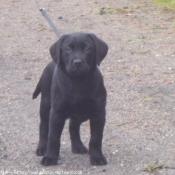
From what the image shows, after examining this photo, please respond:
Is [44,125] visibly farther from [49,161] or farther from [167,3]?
[167,3]

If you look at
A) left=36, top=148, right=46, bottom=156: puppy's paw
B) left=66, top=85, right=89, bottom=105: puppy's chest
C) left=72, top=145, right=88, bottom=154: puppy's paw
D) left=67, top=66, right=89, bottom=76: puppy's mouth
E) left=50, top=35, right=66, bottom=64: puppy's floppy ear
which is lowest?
left=72, top=145, right=88, bottom=154: puppy's paw

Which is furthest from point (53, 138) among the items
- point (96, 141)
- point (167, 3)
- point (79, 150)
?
point (167, 3)

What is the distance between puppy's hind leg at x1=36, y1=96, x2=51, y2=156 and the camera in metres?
5.85

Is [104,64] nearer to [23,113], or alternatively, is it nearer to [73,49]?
[23,113]

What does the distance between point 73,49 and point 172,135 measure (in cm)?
182

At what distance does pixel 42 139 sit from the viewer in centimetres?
593

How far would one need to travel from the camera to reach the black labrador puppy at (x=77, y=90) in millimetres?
5254

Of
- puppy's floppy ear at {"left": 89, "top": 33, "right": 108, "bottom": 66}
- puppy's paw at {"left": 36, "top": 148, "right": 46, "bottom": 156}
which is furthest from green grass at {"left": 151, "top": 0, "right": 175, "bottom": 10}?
puppy's floppy ear at {"left": 89, "top": 33, "right": 108, "bottom": 66}

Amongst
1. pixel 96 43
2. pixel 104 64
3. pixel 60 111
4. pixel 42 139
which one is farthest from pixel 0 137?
pixel 104 64

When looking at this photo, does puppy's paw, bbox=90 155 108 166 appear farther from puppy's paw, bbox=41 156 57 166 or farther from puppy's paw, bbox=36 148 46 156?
puppy's paw, bbox=36 148 46 156

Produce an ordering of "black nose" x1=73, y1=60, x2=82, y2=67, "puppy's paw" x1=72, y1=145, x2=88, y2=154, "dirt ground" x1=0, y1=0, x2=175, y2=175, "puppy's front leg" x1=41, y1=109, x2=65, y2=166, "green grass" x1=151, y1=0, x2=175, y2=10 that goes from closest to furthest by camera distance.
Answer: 1. "black nose" x1=73, y1=60, x2=82, y2=67
2. "puppy's front leg" x1=41, y1=109, x2=65, y2=166
3. "dirt ground" x1=0, y1=0, x2=175, y2=175
4. "puppy's paw" x1=72, y1=145, x2=88, y2=154
5. "green grass" x1=151, y1=0, x2=175, y2=10

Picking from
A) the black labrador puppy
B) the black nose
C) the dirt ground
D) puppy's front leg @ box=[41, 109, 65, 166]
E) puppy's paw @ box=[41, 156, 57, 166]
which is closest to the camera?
the black nose

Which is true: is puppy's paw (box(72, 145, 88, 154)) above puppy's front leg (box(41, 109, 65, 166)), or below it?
below

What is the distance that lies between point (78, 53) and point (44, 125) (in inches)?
40.9
